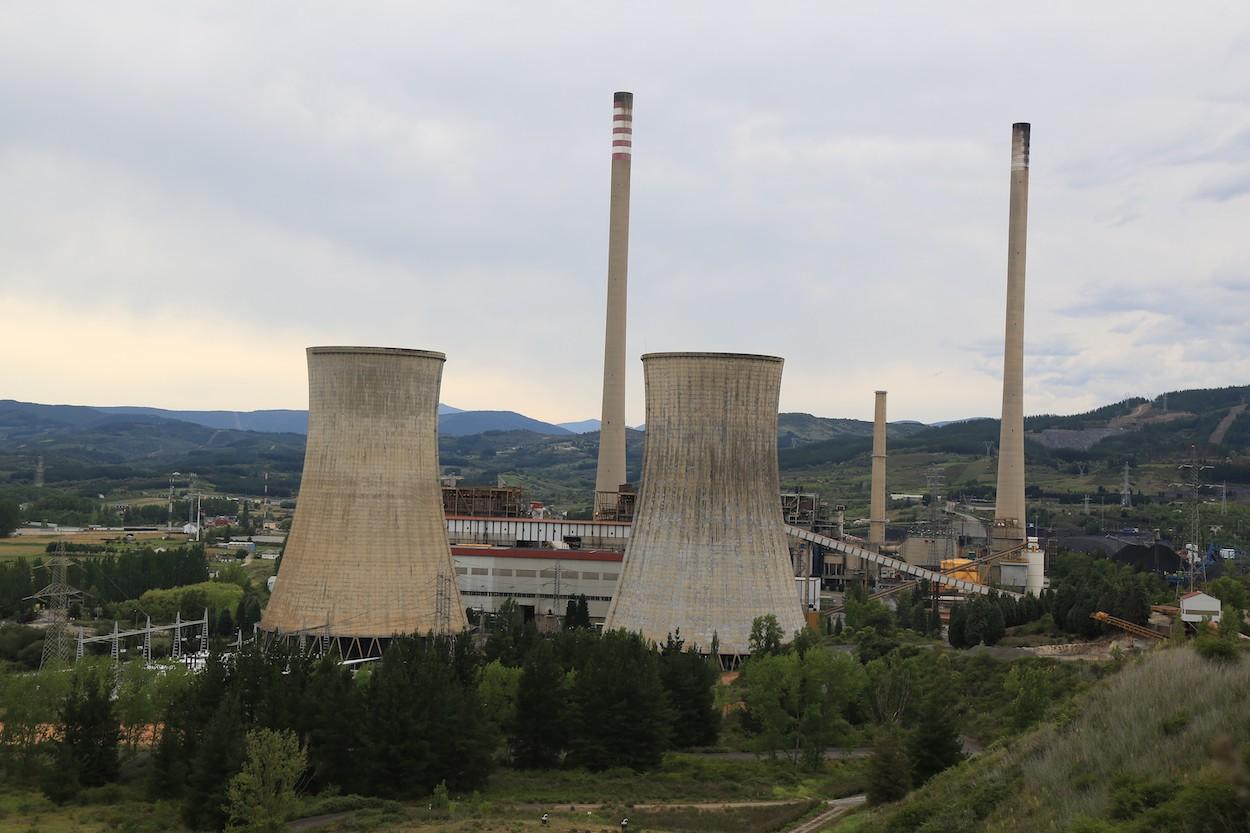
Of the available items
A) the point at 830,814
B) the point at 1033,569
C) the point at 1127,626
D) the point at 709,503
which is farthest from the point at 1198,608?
the point at 1033,569

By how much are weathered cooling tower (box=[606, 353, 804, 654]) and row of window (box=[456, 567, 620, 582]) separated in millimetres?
10606

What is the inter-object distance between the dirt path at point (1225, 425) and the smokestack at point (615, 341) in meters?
115

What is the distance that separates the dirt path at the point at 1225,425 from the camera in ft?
507

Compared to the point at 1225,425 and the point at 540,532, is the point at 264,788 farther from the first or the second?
the point at 1225,425

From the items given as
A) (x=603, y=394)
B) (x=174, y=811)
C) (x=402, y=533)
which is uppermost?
(x=603, y=394)

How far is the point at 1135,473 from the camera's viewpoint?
12719 cm

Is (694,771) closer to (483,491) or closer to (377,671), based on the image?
(377,671)

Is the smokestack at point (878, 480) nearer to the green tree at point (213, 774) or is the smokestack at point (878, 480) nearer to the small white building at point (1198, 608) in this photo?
the small white building at point (1198, 608)

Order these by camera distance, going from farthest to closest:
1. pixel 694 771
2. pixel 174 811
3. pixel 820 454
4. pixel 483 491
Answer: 1. pixel 820 454
2. pixel 483 491
3. pixel 694 771
4. pixel 174 811

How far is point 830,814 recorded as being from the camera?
2273 centimetres

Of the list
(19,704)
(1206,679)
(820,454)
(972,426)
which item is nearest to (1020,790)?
(1206,679)

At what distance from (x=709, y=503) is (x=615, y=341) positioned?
20273mm

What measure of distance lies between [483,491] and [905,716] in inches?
1031

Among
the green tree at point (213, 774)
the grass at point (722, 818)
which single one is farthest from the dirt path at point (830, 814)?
the green tree at point (213, 774)
